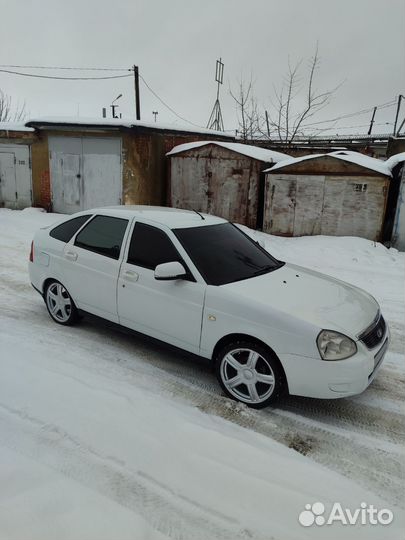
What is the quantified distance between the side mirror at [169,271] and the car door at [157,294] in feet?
0.33

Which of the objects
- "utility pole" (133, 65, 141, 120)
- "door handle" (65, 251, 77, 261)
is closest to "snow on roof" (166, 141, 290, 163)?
"door handle" (65, 251, 77, 261)

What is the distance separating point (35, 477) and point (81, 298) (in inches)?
86.7

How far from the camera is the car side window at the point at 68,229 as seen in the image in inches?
179

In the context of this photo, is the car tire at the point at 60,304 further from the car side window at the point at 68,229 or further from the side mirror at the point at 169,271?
the side mirror at the point at 169,271

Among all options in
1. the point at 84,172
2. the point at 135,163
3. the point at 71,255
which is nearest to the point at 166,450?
the point at 71,255

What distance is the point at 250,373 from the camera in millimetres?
3268

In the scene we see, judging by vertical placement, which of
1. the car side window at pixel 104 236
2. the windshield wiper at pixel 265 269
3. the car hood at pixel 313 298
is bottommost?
the car hood at pixel 313 298

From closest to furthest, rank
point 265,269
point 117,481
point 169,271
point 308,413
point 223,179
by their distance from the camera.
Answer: point 117,481
point 308,413
point 169,271
point 265,269
point 223,179

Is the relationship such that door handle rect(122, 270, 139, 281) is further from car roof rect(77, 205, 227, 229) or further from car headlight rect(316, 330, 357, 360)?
car headlight rect(316, 330, 357, 360)

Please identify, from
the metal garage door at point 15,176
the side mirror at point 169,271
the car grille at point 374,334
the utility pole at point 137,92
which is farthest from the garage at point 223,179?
the utility pole at point 137,92

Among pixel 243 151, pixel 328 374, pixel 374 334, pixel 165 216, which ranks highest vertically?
pixel 243 151

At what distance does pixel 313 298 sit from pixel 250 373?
0.86 meters

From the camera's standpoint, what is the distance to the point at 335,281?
408cm

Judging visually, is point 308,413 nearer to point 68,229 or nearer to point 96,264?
point 96,264
